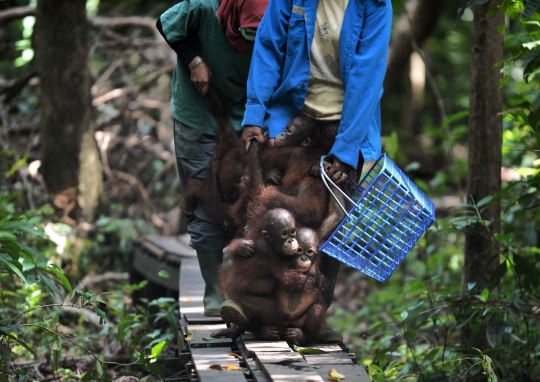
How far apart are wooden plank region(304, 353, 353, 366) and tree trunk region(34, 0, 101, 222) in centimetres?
441

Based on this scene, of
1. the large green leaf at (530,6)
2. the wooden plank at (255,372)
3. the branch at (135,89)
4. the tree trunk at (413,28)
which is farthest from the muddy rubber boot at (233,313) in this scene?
the tree trunk at (413,28)

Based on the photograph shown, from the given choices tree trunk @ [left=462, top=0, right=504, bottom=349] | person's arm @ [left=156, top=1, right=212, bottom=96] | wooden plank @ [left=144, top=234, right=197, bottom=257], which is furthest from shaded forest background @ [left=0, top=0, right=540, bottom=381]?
person's arm @ [left=156, top=1, right=212, bottom=96]

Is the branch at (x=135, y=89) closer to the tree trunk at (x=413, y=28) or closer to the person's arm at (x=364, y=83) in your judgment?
the tree trunk at (x=413, y=28)

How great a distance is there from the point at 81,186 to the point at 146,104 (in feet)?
5.77

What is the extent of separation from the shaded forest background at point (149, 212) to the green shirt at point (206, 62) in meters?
1.11

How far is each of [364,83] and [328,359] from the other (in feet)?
4.42

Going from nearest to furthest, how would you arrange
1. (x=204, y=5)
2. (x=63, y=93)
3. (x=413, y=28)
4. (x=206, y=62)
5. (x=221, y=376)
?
(x=221, y=376), (x=204, y=5), (x=206, y=62), (x=63, y=93), (x=413, y=28)

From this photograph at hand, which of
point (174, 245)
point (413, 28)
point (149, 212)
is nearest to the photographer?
point (174, 245)

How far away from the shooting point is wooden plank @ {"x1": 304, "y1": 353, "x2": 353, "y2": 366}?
3654 millimetres

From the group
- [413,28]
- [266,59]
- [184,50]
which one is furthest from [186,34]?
[413,28]

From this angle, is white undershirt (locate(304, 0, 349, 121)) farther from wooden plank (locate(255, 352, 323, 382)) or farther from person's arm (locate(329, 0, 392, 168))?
wooden plank (locate(255, 352, 323, 382))

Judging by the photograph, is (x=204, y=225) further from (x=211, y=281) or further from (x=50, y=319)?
(x=50, y=319)

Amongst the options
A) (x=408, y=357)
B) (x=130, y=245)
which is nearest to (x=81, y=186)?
(x=130, y=245)

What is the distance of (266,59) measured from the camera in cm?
409
